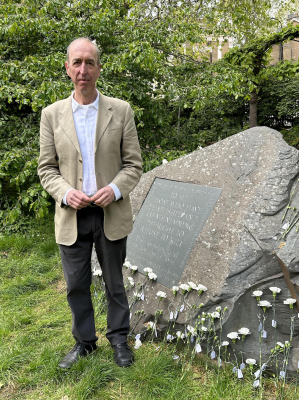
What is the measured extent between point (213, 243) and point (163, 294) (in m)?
0.57

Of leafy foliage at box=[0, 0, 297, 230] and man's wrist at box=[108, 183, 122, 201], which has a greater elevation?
leafy foliage at box=[0, 0, 297, 230]

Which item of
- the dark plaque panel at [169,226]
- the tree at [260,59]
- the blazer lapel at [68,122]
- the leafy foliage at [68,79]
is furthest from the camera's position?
the tree at [260,59]

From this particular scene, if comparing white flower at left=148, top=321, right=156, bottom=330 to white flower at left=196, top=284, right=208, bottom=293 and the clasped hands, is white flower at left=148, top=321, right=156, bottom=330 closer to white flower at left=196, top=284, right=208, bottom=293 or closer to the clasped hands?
white flower at left=196, top=284, right=208, bottom=293

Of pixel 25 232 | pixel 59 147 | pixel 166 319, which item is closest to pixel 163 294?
pixel 166 319

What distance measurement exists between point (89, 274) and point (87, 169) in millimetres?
752

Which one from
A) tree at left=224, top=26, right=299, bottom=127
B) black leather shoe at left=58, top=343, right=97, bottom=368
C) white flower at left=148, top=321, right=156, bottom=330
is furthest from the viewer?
tree at left=224, top=26, right=299, bottom=127

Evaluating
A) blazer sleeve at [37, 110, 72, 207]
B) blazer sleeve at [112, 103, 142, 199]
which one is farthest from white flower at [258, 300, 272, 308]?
blazer sleeve at [37, 110, 72, 207]

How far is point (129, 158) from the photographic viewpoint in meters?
2.40

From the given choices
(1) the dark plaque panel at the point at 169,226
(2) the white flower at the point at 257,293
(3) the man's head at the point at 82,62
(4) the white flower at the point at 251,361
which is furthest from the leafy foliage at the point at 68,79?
(4) the white flower at the point at 251,361

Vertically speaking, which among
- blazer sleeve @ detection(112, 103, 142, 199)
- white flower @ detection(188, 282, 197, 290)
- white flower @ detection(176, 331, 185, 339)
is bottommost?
white flower @ detection(176, 331, 185, 339)

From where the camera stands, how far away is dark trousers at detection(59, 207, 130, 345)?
7.68ft

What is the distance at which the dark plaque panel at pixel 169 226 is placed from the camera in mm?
2992

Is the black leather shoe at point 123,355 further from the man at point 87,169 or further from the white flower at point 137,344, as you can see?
the man at point 87,169

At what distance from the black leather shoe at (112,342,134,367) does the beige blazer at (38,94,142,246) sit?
33.8 inches
